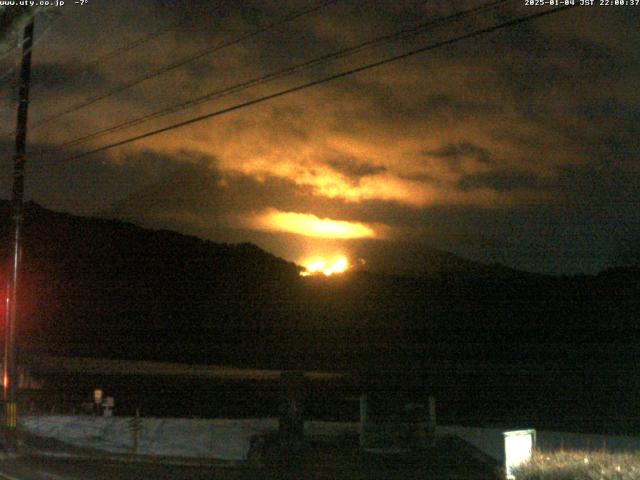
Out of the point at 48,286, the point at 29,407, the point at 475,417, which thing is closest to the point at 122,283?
the point at 48,286

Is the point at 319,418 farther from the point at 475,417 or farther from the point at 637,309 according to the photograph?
the point at 637,309

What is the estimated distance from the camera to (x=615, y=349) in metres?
29.5

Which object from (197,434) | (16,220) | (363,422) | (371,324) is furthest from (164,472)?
(371,324)

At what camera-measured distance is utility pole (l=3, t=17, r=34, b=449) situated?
19156mm

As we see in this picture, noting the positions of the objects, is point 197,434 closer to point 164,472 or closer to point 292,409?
point 292,409

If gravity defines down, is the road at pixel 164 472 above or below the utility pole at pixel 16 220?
below

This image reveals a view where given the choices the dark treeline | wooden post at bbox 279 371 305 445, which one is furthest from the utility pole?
the dark treeline

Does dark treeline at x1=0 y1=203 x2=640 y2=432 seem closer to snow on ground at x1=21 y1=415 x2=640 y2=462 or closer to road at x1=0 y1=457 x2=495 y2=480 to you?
snow on ground at x1=21 y1=415 x2=640 y2=462

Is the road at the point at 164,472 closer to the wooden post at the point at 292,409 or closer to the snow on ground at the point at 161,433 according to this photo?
the wooden post at the point at 292,409

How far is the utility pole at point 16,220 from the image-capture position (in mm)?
19156

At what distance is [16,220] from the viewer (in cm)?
1930

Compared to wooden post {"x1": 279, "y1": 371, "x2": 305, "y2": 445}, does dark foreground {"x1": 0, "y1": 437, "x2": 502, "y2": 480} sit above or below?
below

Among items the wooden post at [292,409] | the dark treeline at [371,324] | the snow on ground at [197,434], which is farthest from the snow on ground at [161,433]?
the dark treeline at [371,324]

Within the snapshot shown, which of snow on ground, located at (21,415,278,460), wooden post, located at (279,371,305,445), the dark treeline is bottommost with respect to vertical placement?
snow on ground, located at (21,415,278,460)
